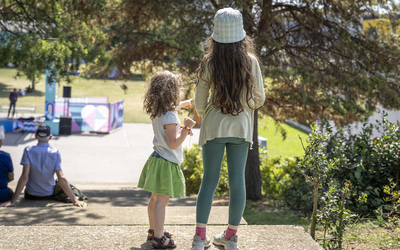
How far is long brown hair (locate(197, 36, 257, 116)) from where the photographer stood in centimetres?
279

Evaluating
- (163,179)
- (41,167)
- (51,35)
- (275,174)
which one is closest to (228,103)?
(163,179)

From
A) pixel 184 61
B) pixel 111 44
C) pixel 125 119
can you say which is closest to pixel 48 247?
pixel 184 61

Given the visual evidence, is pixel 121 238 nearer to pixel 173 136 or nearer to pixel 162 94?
pixel 173 136

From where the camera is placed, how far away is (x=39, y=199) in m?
5.45

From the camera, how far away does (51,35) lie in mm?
8000

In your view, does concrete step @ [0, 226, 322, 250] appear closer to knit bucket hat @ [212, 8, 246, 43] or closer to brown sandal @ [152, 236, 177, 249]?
brown sandal @ [152, 236, 177, 249]

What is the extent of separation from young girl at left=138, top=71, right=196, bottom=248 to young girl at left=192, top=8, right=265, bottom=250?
7.6 inches

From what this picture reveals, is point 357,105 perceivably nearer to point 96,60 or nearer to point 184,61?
point 184,61

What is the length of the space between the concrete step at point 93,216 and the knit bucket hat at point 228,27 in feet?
5.93

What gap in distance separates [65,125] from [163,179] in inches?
635

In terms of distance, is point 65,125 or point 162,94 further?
point 65,125

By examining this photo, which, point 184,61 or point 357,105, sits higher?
point 184,61

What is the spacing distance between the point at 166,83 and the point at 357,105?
5.24 metres

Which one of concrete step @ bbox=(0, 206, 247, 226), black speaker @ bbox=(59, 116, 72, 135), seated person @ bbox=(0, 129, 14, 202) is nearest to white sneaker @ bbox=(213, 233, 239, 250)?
concrete step @ bbox=(0, 206, 247, 226)
